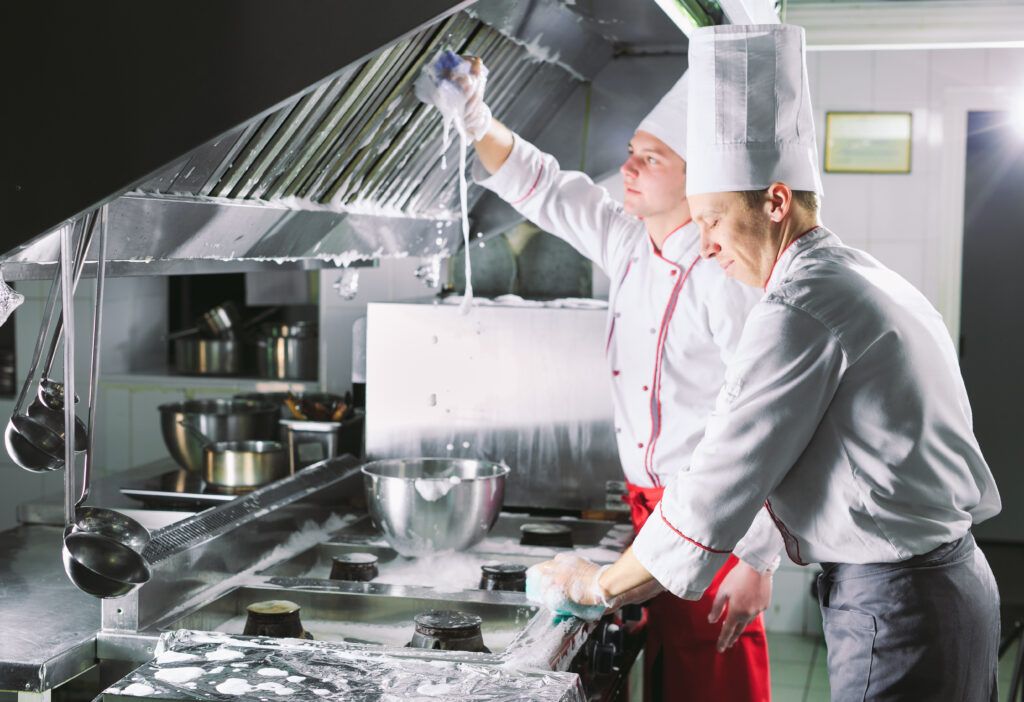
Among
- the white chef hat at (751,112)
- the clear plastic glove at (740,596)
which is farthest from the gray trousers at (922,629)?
the white chef hat at (751,112)

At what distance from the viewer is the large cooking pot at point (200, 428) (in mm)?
2822

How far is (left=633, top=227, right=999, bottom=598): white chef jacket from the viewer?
1543mm

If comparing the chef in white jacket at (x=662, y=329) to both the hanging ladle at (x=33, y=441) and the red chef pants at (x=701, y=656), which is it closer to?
the red chef pants at (x=701, y=656)

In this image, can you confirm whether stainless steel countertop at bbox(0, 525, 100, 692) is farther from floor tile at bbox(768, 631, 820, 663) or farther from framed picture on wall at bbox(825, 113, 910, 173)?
framed picture on wall at bbox(825, 113, 910, 173)

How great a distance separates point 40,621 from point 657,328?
138 centimetres

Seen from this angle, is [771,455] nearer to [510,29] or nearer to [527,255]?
[510,29]

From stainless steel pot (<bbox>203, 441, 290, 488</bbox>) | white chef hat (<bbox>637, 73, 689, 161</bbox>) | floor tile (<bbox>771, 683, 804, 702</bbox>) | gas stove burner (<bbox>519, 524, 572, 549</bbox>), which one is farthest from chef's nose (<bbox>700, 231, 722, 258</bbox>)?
floor tile (<bbox>771, 683, 804, 702</bbox>)

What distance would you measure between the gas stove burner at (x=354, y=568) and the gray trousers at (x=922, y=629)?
911 mm

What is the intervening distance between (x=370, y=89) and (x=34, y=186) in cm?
93

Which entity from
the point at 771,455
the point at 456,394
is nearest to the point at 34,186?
the point at 771,455

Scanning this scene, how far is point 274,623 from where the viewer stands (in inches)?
67.8

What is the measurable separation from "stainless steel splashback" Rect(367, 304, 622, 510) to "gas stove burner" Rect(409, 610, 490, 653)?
1.00 metres

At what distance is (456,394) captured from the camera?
2.72 m

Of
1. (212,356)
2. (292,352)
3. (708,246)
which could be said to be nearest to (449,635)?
(708,246)
